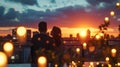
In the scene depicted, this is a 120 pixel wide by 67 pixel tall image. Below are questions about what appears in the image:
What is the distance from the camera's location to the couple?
819 cm

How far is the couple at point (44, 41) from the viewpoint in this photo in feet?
26.9

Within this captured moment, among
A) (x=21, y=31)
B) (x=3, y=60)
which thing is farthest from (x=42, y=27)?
(x=3, y=60)

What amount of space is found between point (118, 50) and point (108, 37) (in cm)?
93

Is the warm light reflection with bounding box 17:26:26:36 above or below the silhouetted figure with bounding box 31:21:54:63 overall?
above

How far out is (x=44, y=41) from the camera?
823 centimetres

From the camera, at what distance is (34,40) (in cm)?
841

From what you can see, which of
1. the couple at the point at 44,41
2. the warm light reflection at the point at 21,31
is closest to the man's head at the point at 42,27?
the couple at the point at 44,41

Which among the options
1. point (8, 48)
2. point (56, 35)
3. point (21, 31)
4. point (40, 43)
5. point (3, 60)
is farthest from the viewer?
point (56, 35)

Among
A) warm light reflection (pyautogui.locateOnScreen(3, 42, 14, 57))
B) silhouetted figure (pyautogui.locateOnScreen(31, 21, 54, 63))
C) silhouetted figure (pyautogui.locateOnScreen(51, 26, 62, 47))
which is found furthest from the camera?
silhouetted figure (pyautogui.locateOnScreen(51, 26, 62, 47))

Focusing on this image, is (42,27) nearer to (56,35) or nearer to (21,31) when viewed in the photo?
(56,35)

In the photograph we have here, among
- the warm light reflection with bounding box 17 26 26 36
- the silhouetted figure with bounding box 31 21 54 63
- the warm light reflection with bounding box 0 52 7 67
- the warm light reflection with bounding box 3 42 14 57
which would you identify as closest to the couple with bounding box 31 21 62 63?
the silhouetted figure with bounding box 31 21 54 63

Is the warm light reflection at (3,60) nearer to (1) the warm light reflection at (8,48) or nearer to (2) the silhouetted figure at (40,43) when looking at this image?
(1) the warm light reflection at (8,48)

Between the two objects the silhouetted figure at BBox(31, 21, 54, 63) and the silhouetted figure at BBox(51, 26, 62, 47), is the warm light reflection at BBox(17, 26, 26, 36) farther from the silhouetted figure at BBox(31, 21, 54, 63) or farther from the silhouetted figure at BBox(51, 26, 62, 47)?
the silhouetted figure at BBox(51, 26, 62, 47)

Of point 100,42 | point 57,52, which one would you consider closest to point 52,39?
point 57,52
